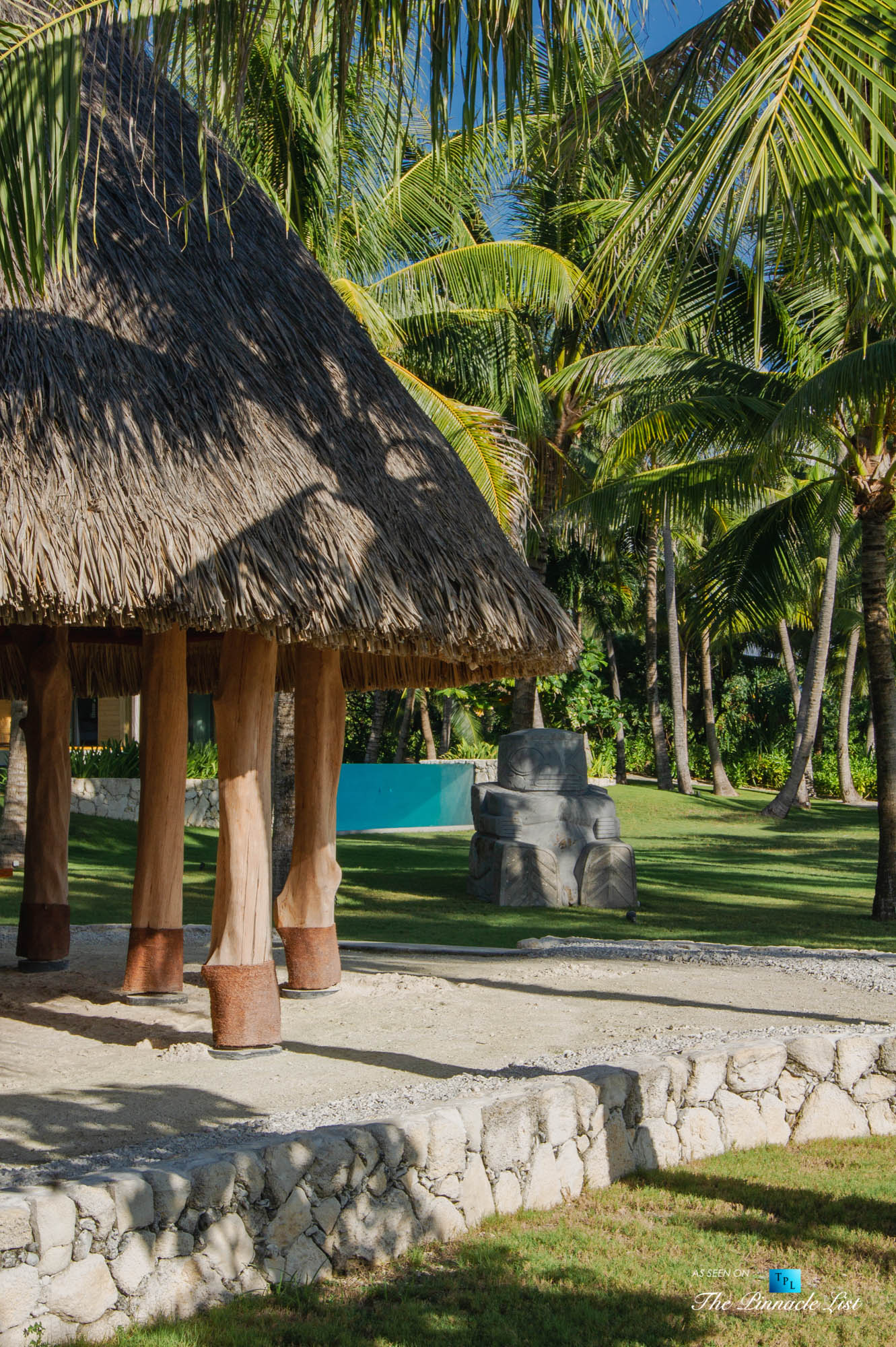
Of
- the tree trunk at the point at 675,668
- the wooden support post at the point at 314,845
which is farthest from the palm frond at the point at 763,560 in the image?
the tree trunk at the point at 675,668

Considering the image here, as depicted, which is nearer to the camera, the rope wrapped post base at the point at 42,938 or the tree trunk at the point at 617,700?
the rope wrapped post base at the point at 42,938

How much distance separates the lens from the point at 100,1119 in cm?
498

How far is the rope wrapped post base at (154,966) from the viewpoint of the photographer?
7.20 m

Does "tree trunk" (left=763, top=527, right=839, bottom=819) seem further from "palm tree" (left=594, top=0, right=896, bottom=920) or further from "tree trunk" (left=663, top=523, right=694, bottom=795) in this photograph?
"palm tree" (left=594, top=0, right=896, bottom=920)

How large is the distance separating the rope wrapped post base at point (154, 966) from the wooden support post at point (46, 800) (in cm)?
122

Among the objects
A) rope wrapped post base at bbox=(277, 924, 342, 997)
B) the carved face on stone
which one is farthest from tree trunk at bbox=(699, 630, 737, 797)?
rope wrapped post base at bbox=(277, 924, 342, 997)

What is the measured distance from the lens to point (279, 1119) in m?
4.86

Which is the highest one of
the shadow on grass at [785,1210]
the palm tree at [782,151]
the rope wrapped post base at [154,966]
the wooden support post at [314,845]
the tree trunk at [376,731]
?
the palm tree at [782,151]

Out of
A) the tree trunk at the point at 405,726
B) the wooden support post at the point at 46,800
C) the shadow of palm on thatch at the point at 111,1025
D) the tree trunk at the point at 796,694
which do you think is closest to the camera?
the shadow of palm on thatch at the point at 111,1025

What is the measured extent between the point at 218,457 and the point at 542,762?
8518mm

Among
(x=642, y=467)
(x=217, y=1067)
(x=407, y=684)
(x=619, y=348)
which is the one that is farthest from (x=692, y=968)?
(x=642, y=467)

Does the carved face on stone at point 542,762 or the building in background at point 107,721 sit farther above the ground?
the building in background at point 107,721

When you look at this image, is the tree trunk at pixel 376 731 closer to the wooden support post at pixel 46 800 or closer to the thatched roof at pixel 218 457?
the wooden support post at pixel 46 800

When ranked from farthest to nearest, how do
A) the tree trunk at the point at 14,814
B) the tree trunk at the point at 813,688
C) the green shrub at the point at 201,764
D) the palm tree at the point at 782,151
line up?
the tree trunk at the point at 813,688, the green shrub at the point at 201,764, the tree trunk at the point at 14,814, the palm tree at the point at 782,151
